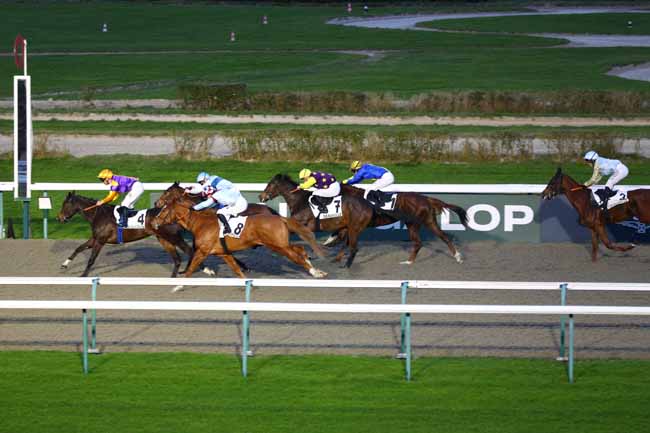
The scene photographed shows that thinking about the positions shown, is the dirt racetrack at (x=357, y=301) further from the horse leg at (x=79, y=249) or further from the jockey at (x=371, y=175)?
the jockey at (x=371, y=175)

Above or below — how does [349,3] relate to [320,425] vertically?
above

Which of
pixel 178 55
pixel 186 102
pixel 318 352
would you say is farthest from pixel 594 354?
pixel 178 55

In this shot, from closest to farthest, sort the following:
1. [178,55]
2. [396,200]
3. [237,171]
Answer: [396,200] → [237,171] → [178,55]

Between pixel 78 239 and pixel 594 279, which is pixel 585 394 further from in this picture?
pixel 78 239

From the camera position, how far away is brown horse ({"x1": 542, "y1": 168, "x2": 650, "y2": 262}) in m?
13.1

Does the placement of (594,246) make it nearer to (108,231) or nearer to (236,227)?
(236,227)

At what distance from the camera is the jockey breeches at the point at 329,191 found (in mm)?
12734

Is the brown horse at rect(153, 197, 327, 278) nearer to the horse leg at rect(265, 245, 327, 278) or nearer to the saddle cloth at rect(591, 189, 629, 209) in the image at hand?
the horse leg at rect(265, 245, 327, 278)

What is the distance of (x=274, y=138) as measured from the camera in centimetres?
1992

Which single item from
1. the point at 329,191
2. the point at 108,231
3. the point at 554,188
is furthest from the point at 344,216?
the point at 108,231

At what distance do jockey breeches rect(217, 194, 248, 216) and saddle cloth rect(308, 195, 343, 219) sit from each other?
1.37 meters

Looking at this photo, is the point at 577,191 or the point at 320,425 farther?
the point at 577,191

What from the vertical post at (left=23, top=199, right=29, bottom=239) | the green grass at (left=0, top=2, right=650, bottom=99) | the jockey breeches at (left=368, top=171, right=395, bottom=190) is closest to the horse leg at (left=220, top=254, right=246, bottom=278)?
the jockey breeches at (left=368, top=171, right=395, bottom=190)

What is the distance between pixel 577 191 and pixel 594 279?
1458 millimetres
